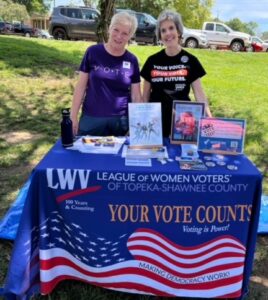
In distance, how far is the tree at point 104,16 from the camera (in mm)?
7531

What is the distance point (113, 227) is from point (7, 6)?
49804 millimetres

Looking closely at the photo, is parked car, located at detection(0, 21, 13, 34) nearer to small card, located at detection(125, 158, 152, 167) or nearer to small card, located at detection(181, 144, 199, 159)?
small card, located at detection(181, 144, 199, 159)

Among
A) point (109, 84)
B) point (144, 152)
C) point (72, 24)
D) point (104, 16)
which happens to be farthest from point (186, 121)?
point (72, 24)

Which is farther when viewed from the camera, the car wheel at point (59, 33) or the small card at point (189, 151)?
the car wheel at point (59, 33)

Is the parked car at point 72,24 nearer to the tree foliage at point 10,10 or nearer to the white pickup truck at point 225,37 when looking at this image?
the white pickup truck at point 225,37

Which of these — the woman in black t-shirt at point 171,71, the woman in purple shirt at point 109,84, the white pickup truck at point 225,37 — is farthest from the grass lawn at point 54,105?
the white pickup truck at point 225,37

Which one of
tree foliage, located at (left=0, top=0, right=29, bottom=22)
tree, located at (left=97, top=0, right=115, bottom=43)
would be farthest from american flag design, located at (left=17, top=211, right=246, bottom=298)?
tree foliage, located at (left=0, top=0, right=29, bottom=22)

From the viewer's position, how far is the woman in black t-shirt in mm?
2791

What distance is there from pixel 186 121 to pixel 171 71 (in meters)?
0.49

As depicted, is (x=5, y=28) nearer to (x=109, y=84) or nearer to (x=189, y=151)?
(x=109, y=84)

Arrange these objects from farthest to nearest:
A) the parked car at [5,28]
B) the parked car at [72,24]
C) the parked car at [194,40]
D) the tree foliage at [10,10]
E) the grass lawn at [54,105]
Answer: the tree foliage at [10,10] → the parked car at [5,28] → the parked car at [194,40] → the parked car at [72,24] → the grass lawn at [54,105]

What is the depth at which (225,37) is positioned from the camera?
20.0m

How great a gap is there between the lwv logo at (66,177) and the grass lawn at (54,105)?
2.42ft

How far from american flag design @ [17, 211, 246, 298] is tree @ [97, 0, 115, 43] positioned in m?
5.90
